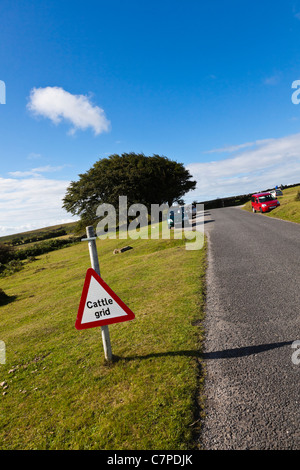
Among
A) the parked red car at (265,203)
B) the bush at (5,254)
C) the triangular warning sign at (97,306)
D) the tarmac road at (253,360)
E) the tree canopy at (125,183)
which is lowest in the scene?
the bush at (5,254)

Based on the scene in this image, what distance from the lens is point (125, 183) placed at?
44.2 m

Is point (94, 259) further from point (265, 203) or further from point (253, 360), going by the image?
point (265, 203)

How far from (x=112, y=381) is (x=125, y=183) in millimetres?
41981

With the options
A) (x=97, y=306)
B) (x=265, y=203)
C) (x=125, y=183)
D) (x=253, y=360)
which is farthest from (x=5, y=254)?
(x=253, y=360)

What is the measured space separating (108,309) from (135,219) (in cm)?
4019

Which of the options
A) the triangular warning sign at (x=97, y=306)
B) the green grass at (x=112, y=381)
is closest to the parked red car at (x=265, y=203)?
the green grass at (x=112, y=381)

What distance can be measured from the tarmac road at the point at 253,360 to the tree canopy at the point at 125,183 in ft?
124

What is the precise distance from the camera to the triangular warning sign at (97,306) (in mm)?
4188

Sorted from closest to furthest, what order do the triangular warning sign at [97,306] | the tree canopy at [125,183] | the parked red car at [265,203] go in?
the triangular warning sign at [97,306] → the parked red car at [265,203] → the tree canopy at [125,183]

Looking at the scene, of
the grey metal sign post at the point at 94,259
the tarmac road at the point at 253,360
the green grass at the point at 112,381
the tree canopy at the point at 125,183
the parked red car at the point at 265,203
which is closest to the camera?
the tarmac road at the point at 253,360

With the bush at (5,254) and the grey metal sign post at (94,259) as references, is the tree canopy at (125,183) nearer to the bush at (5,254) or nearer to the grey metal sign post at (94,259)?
the bush at (5,254)
